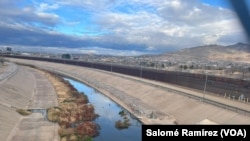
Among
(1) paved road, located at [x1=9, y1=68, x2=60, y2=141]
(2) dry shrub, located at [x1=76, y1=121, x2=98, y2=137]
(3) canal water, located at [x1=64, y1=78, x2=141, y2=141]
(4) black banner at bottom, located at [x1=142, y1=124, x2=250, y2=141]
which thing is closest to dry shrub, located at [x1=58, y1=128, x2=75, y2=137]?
(1) paved road, located at [x1=9, y1=68, x2=60, y2=141]

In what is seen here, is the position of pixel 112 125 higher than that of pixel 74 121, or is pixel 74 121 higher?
pixel 74 121

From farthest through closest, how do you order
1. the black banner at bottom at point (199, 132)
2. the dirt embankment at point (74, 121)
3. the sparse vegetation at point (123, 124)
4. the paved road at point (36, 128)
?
the sparse vegetation at point (123, 124) < the dirt embankment at point (74, 121) < the paved road at point (36, 128) < the black banner at bottom at point (199, 132)

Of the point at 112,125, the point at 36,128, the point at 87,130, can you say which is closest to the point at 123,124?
the point at 112,125

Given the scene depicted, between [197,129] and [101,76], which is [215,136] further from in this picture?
[101,76]

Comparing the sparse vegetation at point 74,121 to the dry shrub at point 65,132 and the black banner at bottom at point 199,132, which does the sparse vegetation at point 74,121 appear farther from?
the black banner at bottom at point 199,132

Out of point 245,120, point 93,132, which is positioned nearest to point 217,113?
point 245,120

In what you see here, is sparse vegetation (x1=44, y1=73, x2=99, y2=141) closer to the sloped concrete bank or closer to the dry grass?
the dry grass

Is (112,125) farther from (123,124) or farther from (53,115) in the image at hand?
(53,115)

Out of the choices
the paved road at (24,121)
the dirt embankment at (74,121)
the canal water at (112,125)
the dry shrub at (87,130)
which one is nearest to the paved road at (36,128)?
the paved road at (24,121)
